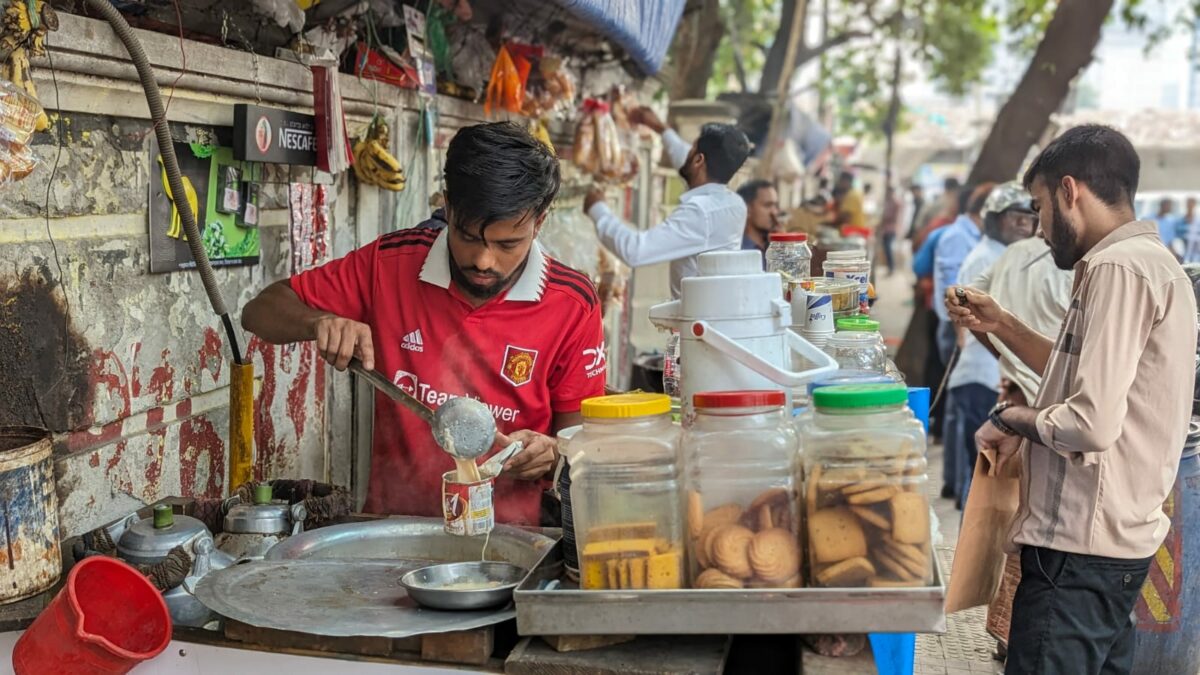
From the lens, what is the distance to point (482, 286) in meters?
2.95

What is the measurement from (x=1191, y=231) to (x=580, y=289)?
60.7 ft

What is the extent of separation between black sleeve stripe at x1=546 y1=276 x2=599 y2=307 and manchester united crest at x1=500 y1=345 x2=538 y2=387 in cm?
20

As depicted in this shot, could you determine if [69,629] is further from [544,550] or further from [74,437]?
[74,437]

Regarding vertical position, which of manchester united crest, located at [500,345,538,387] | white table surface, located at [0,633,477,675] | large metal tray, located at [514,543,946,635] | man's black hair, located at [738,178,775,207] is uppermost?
man's black hair, located at [738,178,775,207]

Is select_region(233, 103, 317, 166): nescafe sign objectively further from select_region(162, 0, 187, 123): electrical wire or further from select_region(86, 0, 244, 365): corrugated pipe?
select_region(86, 0, 244, 365): corrugated pipe

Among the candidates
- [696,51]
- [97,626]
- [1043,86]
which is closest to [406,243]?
[97,626]

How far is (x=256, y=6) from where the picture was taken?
3590 mm

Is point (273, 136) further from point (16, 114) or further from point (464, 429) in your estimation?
point (464, 429)

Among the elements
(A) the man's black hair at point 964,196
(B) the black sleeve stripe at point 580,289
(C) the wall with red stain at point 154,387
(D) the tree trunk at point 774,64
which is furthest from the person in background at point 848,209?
(B) the black sleeve stripe at point 580,289

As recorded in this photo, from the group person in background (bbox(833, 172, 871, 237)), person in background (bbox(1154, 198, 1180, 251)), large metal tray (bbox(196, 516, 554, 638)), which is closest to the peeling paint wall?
large metal tray (bbox(196, 516, 554, 638))

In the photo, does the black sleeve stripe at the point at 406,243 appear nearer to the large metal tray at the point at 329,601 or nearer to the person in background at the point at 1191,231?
the large metal tray at the point at 329,601

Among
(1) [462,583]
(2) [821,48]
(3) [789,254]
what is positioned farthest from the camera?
(2) [821,48]

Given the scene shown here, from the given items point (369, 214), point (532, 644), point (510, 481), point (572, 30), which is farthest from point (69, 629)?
point (572, 30)

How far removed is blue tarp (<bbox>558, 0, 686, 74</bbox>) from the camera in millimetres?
4426
